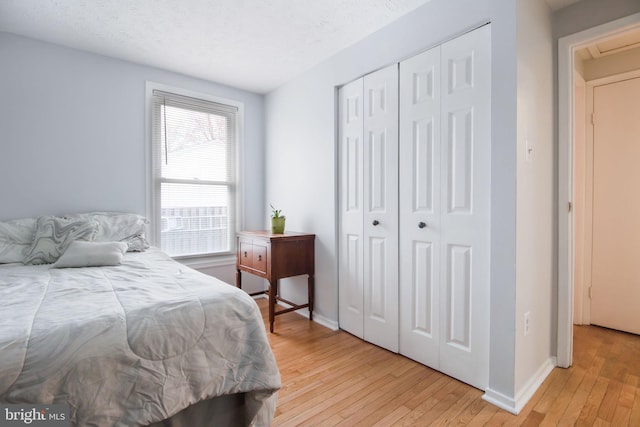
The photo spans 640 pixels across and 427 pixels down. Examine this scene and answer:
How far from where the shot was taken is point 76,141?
258 centimetres

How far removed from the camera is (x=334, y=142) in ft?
8.87

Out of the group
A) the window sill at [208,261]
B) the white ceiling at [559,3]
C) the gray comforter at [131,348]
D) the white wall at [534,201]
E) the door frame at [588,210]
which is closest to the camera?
the gray comforter at [131,348]

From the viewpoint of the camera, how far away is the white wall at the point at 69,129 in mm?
2357

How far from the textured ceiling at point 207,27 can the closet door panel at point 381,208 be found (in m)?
0.42

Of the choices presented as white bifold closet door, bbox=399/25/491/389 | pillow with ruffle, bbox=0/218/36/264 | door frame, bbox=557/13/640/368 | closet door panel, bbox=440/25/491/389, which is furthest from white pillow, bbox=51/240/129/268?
door frame, bbox=557/13/640/368

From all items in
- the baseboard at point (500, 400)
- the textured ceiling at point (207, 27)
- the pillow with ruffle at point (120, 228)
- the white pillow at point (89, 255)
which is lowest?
the baseboard at point (500, 400)

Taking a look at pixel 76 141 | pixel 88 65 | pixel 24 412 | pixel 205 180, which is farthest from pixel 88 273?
pixel 88 65

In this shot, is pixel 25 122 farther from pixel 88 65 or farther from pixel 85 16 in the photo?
pixel 85 16

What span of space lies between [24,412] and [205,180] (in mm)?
2580

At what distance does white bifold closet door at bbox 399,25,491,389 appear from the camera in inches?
70.5

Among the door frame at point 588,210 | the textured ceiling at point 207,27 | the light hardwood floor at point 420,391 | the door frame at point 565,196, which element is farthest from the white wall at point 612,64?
the light hardwood floor at point 420,391

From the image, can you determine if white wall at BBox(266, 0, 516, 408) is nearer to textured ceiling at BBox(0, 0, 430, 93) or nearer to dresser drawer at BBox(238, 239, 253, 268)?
textured ceiling at BBox(0, 0, 430, 93)

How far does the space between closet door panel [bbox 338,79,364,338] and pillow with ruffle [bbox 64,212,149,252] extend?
65.7 inches

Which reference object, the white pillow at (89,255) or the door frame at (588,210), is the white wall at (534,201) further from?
the white pillow at (89,255)
